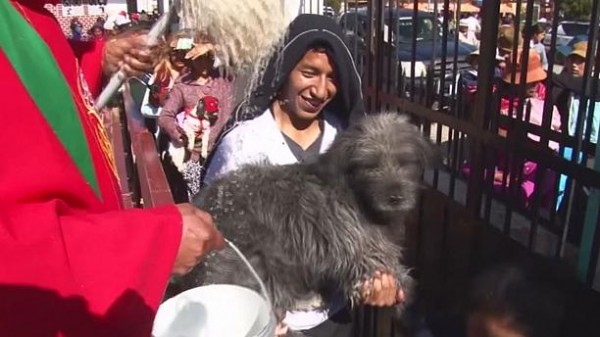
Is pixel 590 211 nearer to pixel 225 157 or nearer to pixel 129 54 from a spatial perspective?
pixel 225 157

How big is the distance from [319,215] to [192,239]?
1.04 metres

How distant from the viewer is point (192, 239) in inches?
51.4

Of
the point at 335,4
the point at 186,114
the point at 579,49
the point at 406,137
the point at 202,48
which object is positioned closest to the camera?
the point at 406,137

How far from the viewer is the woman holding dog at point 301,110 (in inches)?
101

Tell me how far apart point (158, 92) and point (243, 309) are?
4.37 m

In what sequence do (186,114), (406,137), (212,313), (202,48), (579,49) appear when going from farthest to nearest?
(186,114)
(579,49)
(202,48)
(406,137)
(212,313)

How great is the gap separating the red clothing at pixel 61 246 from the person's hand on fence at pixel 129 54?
2.17 feet

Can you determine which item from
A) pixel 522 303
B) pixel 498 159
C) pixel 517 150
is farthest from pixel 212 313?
pixel 498 159

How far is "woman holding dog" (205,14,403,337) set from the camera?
2.57m

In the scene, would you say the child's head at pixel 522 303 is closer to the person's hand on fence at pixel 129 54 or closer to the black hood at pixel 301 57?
the black hood at pixel 301 57

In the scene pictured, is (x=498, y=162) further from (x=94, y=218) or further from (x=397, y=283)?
(x=94, y=218)

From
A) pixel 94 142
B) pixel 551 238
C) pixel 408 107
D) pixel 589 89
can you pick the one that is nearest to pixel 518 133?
pixel 589 89

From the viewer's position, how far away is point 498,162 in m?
3.13

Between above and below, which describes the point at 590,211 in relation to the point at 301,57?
below
